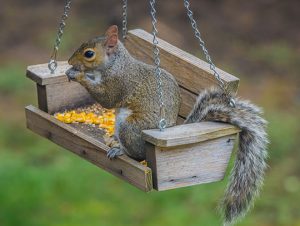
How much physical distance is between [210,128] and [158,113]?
0.86 feet

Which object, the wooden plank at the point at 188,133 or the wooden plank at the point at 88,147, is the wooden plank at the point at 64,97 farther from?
the wooden plank at the point at 188,133

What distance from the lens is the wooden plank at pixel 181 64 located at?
363cm

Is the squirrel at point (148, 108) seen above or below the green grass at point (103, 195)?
above

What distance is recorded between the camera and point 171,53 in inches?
154

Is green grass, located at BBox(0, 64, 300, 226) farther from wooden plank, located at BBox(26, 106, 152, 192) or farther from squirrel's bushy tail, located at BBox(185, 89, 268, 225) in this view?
squirrel's bushy tail, located at BBox(185, 89, 268, 225)

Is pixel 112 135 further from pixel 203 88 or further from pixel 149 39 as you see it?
pixel 149 39

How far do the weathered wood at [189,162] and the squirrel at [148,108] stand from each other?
0.07 meters

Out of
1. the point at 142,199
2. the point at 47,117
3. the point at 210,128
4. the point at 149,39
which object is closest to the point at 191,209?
the point at 142,199

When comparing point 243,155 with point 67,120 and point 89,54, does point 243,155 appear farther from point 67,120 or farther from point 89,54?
point 67,120

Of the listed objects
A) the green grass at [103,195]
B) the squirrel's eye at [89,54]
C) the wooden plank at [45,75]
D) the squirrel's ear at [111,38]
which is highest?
the squirrel's ear at [111,38]

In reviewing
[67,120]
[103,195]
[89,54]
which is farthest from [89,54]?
[103,195]

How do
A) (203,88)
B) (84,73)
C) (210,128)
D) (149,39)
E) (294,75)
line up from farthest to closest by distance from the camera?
1. (294,75)
2. (149,39)
3. (203,88)
4. (84,73)
5. (210,128)

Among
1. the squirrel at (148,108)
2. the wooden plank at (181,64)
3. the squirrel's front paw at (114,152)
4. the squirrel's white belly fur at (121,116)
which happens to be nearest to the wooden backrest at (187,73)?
the wooden plank at (181,64)

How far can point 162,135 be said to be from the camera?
9.96ft
